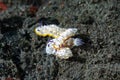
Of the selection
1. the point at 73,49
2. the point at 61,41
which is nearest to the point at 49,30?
the point at 61,41

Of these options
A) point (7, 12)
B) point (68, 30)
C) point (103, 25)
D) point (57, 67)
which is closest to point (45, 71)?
point (57, 67)

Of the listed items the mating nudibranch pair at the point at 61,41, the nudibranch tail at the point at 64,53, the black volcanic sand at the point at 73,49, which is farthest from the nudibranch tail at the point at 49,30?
the nudibranch tail at the point at 64,53

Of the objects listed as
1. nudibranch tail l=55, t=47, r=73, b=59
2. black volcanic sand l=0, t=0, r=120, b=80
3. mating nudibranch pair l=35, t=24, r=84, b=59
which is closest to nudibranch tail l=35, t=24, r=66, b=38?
mating nudibranch pair l=35, t=24, r=84, b=59

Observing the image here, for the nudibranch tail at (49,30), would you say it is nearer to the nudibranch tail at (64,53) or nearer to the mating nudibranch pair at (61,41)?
the mating nudibranch pair at (61,41)

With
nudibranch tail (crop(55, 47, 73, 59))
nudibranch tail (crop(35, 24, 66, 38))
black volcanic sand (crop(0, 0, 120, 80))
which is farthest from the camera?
nudibranch tail (crop(35, 24, 66, 38))

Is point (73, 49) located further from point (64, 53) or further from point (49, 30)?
point (49, 30)

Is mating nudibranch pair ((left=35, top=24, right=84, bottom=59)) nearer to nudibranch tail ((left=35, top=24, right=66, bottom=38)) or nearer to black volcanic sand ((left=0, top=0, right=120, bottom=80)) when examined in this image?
nudibranch tail ((left=35, top=24, right=66, bottom=38))
